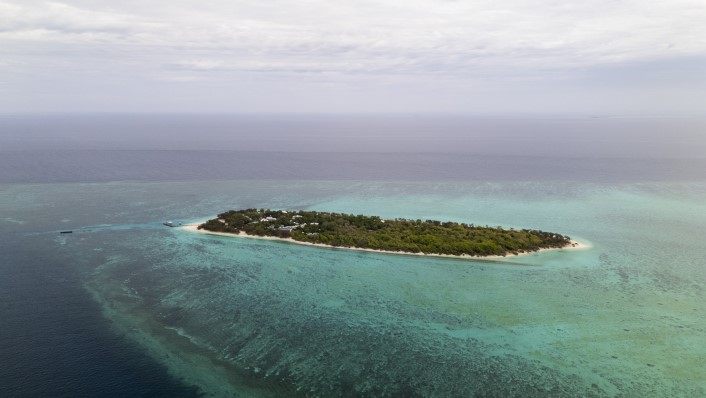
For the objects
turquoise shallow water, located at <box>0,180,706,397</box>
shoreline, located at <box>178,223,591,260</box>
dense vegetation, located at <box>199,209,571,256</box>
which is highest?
dense vegetation, located at <box>199,209,571,256</box>

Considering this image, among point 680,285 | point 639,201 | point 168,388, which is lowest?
point 168,388

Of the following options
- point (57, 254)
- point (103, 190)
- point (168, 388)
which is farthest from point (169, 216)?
point (168, 388)

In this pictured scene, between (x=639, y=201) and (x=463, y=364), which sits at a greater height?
(x=639, y=201)

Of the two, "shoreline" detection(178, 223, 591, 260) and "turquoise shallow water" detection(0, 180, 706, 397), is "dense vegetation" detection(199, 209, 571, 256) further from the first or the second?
"turquoise shallow water" detection(0, 180, 706, 397)

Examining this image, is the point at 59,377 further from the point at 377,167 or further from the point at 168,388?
the point at 377,167

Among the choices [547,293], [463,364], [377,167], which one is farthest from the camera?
[377,167]

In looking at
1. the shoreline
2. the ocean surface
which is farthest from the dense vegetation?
the ocean surface
